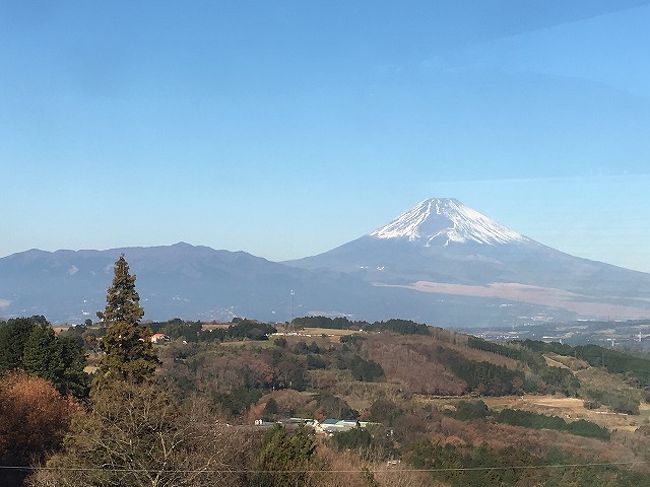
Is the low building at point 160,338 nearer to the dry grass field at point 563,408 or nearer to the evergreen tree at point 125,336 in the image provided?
the dry grass field at point 563,408

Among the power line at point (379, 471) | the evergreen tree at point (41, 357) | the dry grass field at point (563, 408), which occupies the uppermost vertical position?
the evergreen tree at point (41, 357)

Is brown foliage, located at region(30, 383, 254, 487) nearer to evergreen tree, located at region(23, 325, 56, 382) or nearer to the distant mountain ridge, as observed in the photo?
evergreen tree, located at region(23, 325, 56, 382)

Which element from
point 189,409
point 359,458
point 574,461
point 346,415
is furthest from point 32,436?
point 346,415

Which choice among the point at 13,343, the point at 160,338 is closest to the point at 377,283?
the point at 160,338

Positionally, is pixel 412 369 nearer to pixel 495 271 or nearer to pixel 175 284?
pixel 495 271

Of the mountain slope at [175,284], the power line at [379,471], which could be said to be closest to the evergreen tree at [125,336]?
the power line at [379,471]

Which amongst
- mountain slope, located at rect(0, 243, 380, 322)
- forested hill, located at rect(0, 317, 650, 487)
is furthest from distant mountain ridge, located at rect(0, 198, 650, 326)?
forested hill, located at rect(0, 317, 650, 487)
